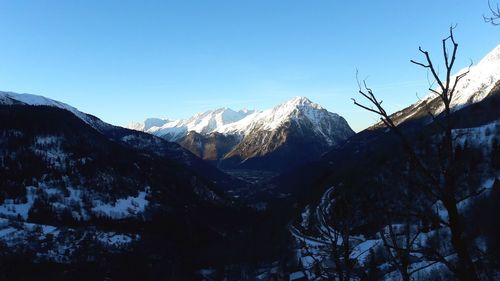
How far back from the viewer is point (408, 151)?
10.6 m

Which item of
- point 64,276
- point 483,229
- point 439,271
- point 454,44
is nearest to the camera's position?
point 454,44

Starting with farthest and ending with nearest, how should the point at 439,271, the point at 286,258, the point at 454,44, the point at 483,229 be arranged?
1. the point at 286,258
2. the point at 483,229
3. the point at 439,271
4. the point at 454,44

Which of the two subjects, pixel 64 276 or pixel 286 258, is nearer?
pixel 286 258

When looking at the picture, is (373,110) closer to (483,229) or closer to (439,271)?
(439,271)

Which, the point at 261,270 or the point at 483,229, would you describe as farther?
the point at 261,270

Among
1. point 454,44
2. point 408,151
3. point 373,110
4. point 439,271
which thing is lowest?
point 439,271

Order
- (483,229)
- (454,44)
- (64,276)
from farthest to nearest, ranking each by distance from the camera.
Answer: (64,276)
(483,229)
(454,44)

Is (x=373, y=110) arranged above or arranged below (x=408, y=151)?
above

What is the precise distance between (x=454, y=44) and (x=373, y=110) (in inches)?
90.5

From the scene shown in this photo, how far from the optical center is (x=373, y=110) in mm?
10523

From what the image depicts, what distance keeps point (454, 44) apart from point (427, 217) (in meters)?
3.96

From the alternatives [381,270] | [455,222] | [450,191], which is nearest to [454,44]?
[450,191]

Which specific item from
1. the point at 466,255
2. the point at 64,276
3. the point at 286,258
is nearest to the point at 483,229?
the point at 286,258

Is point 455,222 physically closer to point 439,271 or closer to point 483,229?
point 439,271
